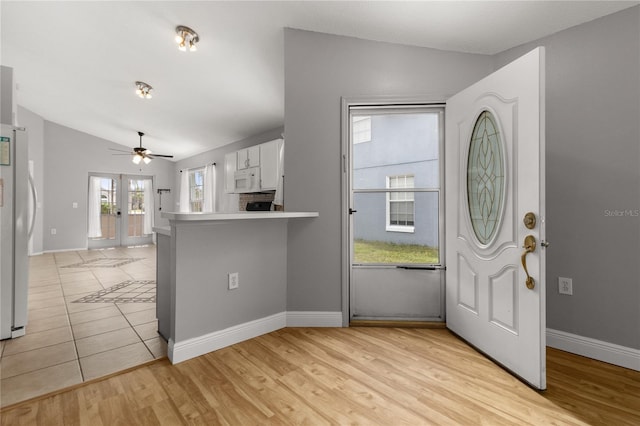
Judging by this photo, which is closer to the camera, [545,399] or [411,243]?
[545,399]

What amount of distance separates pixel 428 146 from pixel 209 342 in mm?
2359

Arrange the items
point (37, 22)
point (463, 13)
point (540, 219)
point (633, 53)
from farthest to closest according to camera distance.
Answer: point (37, 22)
point (463, 13)
point (633, 53)
point (540, 219)

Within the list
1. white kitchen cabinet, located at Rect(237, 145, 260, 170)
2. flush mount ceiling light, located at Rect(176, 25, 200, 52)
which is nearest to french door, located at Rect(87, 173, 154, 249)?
white kitchen cabinet, located at Rect(237, 145, 260, 170)

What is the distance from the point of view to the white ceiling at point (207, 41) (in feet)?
7.00

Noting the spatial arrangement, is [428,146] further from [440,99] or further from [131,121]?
[131,121]

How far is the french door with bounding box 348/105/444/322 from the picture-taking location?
262cm

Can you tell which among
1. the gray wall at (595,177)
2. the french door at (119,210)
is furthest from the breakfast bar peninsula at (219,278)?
the french door at (119,210)

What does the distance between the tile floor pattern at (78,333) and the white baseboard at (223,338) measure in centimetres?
20

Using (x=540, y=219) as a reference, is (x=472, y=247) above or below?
below

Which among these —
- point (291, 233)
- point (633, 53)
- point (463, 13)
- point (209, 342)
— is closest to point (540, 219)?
point (633, 53)

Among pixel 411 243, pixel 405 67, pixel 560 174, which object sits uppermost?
pixel 405 67

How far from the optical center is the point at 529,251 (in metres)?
1.70

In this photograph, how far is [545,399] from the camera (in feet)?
5.22

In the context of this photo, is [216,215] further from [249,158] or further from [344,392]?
[249,158]
